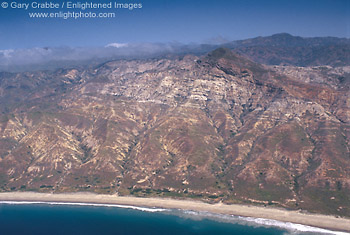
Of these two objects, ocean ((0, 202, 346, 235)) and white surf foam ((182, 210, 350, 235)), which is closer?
white surf foam ((182, 210, 350, 235))

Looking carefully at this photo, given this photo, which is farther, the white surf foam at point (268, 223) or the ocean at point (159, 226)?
the ocean at point (159, 226)

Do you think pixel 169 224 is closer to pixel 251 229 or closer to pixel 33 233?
pixel 251 229

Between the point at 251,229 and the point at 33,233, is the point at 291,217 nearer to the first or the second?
the point at 251,229

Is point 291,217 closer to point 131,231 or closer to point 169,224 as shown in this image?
point 169,224

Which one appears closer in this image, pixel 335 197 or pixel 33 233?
pixel 33 233

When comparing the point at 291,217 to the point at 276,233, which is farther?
the point at 291,217

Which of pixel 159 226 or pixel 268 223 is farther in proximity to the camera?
pixel 159 226

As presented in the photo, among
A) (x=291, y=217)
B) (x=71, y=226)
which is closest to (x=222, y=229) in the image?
(x=291, y=217)

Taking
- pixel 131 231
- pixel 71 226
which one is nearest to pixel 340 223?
pixel 131 231

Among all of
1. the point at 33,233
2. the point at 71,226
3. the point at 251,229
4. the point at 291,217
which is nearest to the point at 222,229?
the point at 251,229
